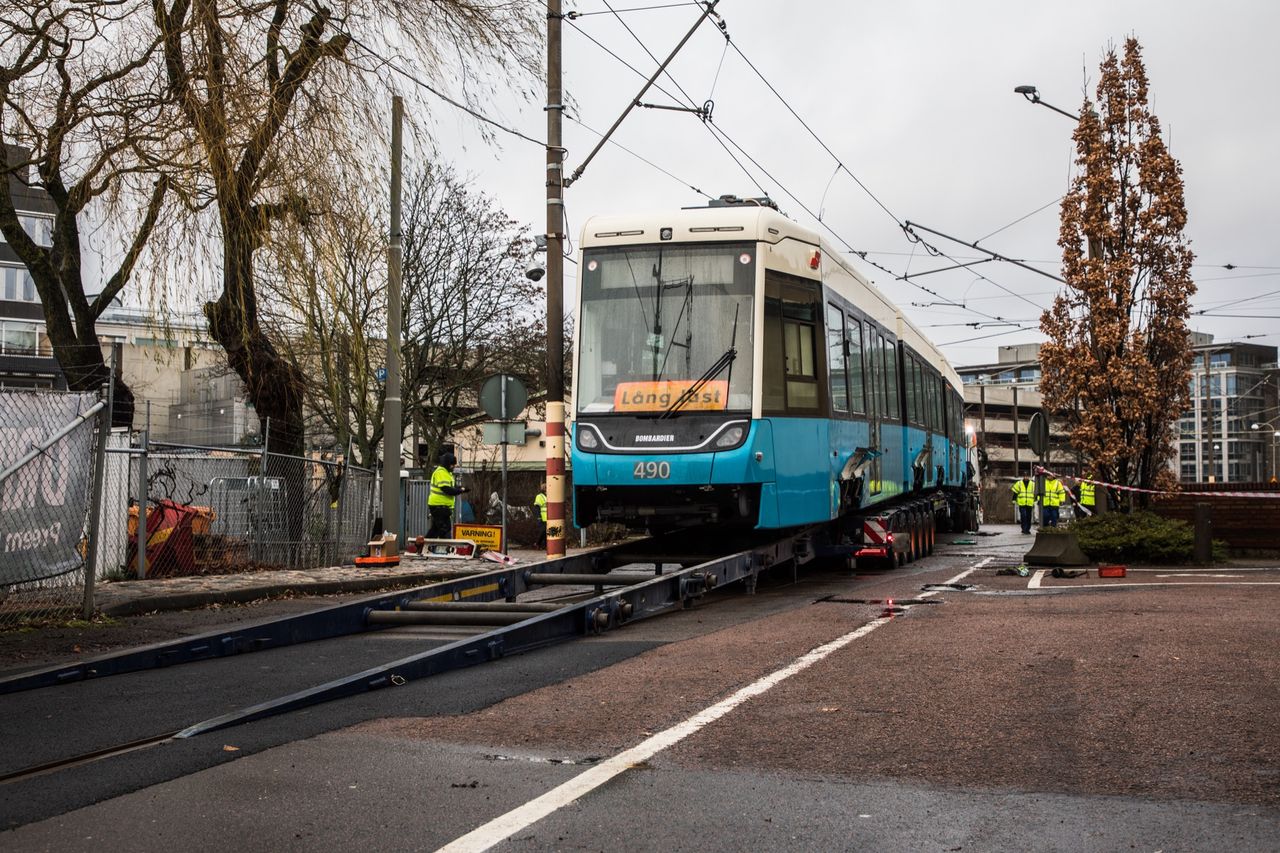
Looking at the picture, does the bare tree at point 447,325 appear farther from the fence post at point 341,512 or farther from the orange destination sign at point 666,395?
the orange destination sign at point 666,395

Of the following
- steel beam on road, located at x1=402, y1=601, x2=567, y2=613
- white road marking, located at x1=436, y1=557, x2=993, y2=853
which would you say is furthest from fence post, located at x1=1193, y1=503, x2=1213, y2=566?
white road marking, located at x1=436, y1=557, x2=993, y2=853

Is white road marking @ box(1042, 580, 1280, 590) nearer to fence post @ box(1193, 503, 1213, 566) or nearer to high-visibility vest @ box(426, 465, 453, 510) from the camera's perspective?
fence post @ box(1193, 503, 1213, 566)

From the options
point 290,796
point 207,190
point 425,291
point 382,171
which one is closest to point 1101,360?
point 382,171

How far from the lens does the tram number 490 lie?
1189cm

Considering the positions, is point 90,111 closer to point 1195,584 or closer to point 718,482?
point 718,482

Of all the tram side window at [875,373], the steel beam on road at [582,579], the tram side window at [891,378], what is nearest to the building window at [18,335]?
the tram side window at [891,378]

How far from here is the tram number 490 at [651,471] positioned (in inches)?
468

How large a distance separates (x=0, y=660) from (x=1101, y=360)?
15.5 metres

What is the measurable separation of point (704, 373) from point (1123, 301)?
9.66 m

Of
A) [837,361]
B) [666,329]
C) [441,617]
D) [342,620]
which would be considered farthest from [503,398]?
[441,617]

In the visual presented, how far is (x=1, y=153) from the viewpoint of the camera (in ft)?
34.2

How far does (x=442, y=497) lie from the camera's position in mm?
20125

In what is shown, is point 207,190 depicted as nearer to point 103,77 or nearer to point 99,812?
point 103,77

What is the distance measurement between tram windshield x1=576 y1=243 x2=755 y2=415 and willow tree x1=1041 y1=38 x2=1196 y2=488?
8824mm
